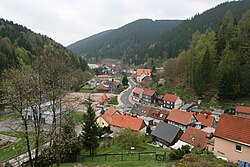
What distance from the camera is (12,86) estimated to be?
49.6 feet

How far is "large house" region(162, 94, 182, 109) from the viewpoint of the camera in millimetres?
54312

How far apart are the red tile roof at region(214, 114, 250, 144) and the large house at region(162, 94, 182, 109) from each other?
37540 millimetres

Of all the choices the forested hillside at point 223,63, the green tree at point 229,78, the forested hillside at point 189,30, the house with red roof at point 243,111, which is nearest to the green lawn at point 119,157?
the house with red roof at point 243,111

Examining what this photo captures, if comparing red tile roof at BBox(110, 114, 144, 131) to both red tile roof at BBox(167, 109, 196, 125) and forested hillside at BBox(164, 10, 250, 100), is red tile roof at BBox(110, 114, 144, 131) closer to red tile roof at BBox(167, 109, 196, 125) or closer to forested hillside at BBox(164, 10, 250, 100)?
red tile roof at BBox(167, 109, 196, 125)

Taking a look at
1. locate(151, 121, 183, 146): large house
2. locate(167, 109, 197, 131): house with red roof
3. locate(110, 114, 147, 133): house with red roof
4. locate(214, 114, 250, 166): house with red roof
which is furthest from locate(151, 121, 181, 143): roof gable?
locate(214, 114, 250, 166): house with red roof

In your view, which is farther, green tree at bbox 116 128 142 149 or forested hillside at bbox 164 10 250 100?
forested hillside at bbox 164 10 250 100

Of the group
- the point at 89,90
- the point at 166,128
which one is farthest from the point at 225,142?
the point at 89,90

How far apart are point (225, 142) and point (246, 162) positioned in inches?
68.9

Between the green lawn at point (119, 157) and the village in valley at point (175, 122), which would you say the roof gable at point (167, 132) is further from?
the green lawn at point (119, 157)

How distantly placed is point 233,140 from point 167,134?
60.6 ft

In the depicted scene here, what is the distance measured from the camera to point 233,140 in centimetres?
1545

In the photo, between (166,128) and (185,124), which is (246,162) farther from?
(185,124)

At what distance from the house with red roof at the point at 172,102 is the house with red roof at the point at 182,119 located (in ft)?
37.6

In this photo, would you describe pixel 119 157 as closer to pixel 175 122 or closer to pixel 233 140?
pixel 233 140
